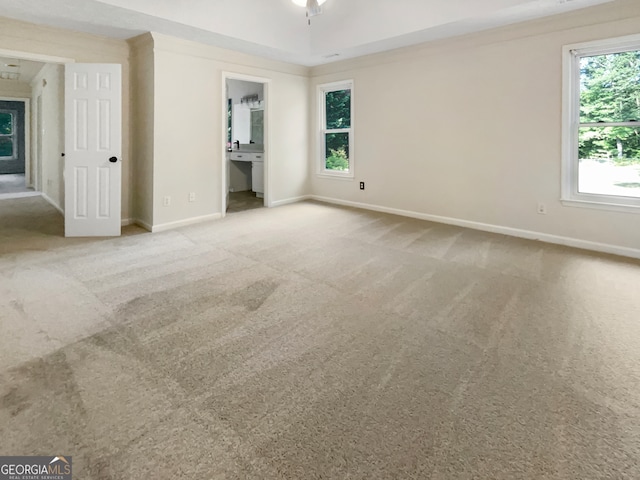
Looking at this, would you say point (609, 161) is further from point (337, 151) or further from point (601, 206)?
point (337, 151)

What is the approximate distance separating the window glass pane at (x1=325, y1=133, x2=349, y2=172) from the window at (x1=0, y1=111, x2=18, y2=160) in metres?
12.2

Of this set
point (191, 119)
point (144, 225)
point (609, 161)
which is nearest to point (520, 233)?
point (609, 161)

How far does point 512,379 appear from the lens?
1.83m

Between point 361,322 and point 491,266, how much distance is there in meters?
1.83

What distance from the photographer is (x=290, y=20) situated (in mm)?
5359

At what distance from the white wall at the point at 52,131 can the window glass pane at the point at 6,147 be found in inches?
273

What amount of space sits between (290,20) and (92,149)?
10.7 feet

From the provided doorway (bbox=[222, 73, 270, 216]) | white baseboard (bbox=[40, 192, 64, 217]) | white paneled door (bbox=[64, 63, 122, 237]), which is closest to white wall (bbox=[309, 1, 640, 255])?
doorway (bbox=[222, 73, 270, 216])

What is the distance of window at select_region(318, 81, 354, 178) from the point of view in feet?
21.6

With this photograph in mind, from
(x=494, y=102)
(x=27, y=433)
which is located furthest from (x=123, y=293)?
(x=494, y=102)

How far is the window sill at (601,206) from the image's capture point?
12.8 ft

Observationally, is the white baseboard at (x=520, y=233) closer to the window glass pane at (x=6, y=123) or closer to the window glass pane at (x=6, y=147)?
the window glass pane at (x=6, y=147)

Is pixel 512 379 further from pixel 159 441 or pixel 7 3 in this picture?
pixel 7 3

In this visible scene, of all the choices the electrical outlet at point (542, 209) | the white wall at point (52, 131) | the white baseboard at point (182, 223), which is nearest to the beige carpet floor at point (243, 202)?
the white baseboard at point (182, 223)
